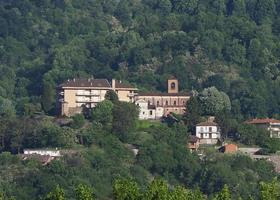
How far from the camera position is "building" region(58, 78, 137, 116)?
129m

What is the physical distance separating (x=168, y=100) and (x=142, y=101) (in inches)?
101

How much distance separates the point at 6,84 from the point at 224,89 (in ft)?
60.5

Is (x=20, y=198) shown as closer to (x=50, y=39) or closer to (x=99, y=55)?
(x=99, y=55)

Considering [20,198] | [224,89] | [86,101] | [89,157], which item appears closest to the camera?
[20,198]

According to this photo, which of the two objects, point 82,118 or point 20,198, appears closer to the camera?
point 20,198

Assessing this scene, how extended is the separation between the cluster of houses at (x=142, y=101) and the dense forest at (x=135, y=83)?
1.02 meters

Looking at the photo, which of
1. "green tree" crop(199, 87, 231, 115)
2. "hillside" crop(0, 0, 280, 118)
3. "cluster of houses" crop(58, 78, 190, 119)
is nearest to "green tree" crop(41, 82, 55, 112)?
"hillside" crop(0, 0, 280, 118)

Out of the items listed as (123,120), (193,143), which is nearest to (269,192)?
(123,120)

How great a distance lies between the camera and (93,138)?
398 ft

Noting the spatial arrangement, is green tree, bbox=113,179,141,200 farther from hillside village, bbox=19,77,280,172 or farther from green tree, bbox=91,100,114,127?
green tree, bbox=91,100,114,127

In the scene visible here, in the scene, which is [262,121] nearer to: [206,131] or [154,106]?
[206,131]

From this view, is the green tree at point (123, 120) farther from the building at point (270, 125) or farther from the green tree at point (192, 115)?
the building at point (270, 125)

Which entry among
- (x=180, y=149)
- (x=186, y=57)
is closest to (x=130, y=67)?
(x=186, y=57)

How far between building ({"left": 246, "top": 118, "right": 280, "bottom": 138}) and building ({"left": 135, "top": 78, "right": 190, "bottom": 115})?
5149 millimetres
